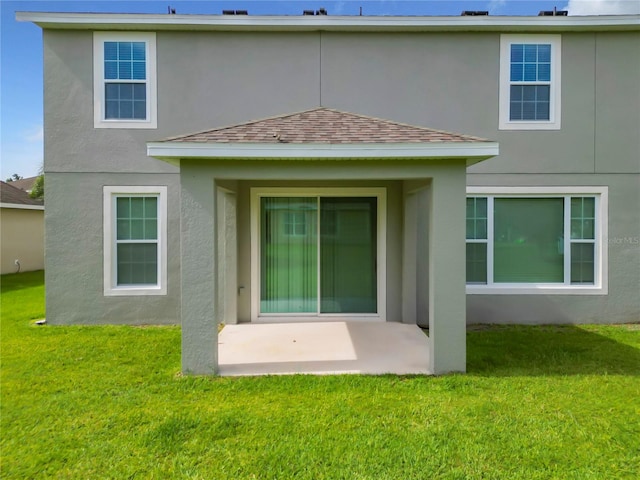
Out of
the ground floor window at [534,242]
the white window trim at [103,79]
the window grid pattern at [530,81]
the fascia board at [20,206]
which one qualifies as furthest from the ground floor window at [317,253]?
the fascia board at [20,206]

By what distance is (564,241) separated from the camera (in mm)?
8141

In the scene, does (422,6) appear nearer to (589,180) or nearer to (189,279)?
(589,180)

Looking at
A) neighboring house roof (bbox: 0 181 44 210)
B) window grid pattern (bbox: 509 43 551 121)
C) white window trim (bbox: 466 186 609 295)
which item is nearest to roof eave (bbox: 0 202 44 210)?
neighboring house roof (bbox: 0 181 44 210)

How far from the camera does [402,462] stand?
335 cm

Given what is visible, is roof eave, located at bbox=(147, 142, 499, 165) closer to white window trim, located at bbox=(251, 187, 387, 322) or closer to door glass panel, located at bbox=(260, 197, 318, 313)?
white window trim, located at bbox=(251, 187, 387, 322)

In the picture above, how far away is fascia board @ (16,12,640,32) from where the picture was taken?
7.57m

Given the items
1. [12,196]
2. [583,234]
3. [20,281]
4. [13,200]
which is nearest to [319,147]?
[583,234]

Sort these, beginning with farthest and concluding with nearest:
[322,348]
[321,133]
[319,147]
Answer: [322,348] < [321,133] < [319,147]

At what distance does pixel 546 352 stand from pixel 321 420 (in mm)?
4315

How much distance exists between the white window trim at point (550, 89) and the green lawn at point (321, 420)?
4817 millimetres

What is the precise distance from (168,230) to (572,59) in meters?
9.62

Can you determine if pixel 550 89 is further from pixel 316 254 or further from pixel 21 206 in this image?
pixel 21 206

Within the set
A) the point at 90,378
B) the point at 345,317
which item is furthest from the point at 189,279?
the point at 345,317

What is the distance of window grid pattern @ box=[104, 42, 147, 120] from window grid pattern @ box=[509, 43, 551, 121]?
809 cm
